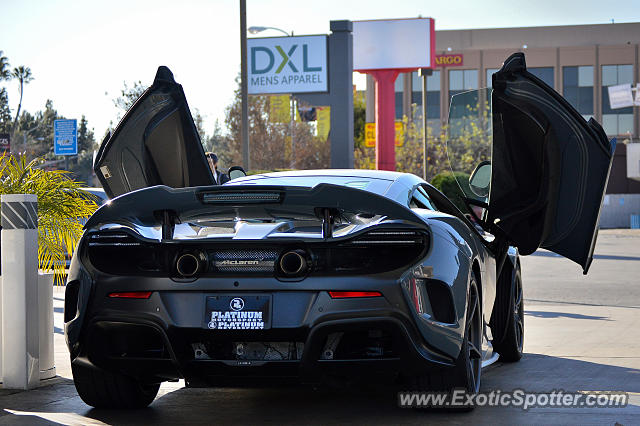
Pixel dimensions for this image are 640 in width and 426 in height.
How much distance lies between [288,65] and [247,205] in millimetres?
25415

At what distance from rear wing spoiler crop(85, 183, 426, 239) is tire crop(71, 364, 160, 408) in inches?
35.8

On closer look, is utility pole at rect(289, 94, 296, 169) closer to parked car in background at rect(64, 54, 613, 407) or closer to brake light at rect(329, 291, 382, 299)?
parked car in background at rect(64, 54, 613, 407)

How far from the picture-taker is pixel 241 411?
6.25 m

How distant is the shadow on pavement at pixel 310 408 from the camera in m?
5.91

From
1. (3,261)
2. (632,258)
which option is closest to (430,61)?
(632,258)

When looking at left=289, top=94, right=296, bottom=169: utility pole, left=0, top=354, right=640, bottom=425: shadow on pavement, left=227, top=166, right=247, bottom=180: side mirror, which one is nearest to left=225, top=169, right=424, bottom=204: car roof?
left=0, top=354, right=640, bottom=425: shadow on pavement

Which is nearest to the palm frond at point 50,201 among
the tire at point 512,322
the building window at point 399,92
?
the tire at point 512,322

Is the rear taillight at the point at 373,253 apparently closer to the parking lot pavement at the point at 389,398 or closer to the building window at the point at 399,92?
the parking lot pavement at the point at 389,398

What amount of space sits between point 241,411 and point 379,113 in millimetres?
33506

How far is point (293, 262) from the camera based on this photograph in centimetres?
529

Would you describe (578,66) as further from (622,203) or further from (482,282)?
(482,282)

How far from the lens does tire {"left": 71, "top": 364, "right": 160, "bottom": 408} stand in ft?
19.9

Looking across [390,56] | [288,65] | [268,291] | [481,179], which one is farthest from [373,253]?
[390,56]

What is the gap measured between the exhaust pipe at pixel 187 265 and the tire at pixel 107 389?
965mm
